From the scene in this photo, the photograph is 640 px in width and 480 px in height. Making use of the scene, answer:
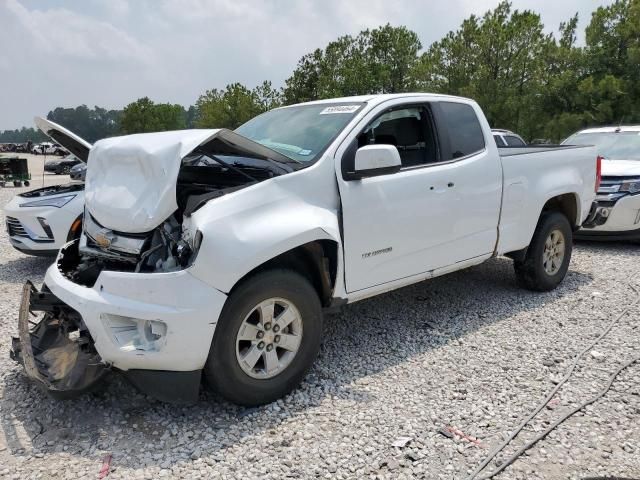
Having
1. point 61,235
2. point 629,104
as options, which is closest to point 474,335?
point 61,235

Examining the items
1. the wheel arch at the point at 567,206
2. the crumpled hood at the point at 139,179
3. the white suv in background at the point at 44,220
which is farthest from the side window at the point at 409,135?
the white suv in background at the point at 44,220

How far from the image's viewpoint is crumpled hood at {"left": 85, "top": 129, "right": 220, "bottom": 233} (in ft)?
9.71

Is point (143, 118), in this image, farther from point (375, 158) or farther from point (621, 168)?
point (375, 158)

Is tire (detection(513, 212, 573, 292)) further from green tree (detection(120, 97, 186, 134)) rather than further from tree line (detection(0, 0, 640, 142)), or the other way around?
green tree (detection(120, 97, 186, 134))

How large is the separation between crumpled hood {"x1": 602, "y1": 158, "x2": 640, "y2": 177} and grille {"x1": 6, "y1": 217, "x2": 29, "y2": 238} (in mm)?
8076

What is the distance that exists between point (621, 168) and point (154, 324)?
Result: 290 inches

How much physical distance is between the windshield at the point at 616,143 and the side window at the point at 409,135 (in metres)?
4.71

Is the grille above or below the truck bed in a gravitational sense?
below

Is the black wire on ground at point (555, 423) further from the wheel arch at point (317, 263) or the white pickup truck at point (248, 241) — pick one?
the wheel arch at point (317, 263)

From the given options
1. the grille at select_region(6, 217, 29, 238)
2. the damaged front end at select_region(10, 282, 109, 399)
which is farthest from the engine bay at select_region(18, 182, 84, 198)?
the damaged front end at select_region(10, 282, 109, 399)

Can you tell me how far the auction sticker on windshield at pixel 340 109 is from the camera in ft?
12.8

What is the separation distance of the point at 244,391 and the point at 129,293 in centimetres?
89

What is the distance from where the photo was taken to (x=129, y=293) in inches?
110

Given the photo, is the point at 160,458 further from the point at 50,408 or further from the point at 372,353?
the point at 372,353
